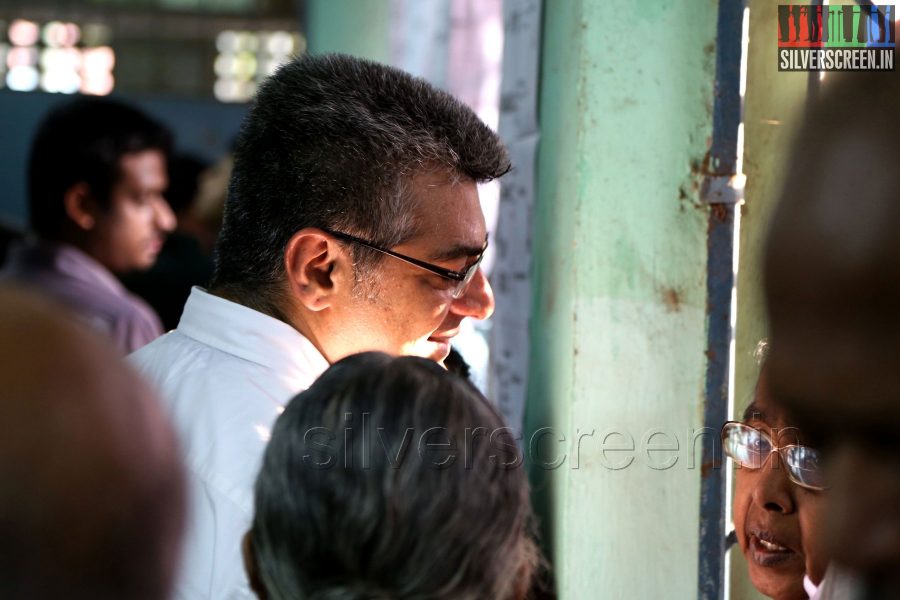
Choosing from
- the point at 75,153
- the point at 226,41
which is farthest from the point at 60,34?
the point at 75,153

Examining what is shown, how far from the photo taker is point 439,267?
6.07 ft

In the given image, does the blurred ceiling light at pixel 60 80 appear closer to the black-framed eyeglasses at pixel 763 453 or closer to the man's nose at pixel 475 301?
the man's nose at pixel 475 301

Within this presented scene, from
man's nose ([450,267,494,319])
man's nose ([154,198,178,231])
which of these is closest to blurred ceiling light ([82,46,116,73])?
man's nose ([154,198,178,231])

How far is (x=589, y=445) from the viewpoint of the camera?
6.72ft

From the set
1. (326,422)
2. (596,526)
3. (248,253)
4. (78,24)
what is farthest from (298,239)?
(78,24)

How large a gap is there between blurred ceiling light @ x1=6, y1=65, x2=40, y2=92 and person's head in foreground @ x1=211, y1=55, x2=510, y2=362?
473cm

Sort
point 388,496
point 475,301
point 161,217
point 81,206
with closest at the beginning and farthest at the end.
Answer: point 388,496 → point 475,301 → point 81,206 → point 161,217

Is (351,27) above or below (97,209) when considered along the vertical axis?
above

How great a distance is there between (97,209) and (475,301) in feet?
7.68

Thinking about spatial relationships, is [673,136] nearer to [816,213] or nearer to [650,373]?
[650,373]

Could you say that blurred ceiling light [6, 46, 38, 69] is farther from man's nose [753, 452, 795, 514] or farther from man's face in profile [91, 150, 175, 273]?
man's nose [753, 452, 795, 514]

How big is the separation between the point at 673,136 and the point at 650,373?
46 centimetres

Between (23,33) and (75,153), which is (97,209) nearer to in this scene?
(75,153)

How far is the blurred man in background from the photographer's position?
11.6 ft
